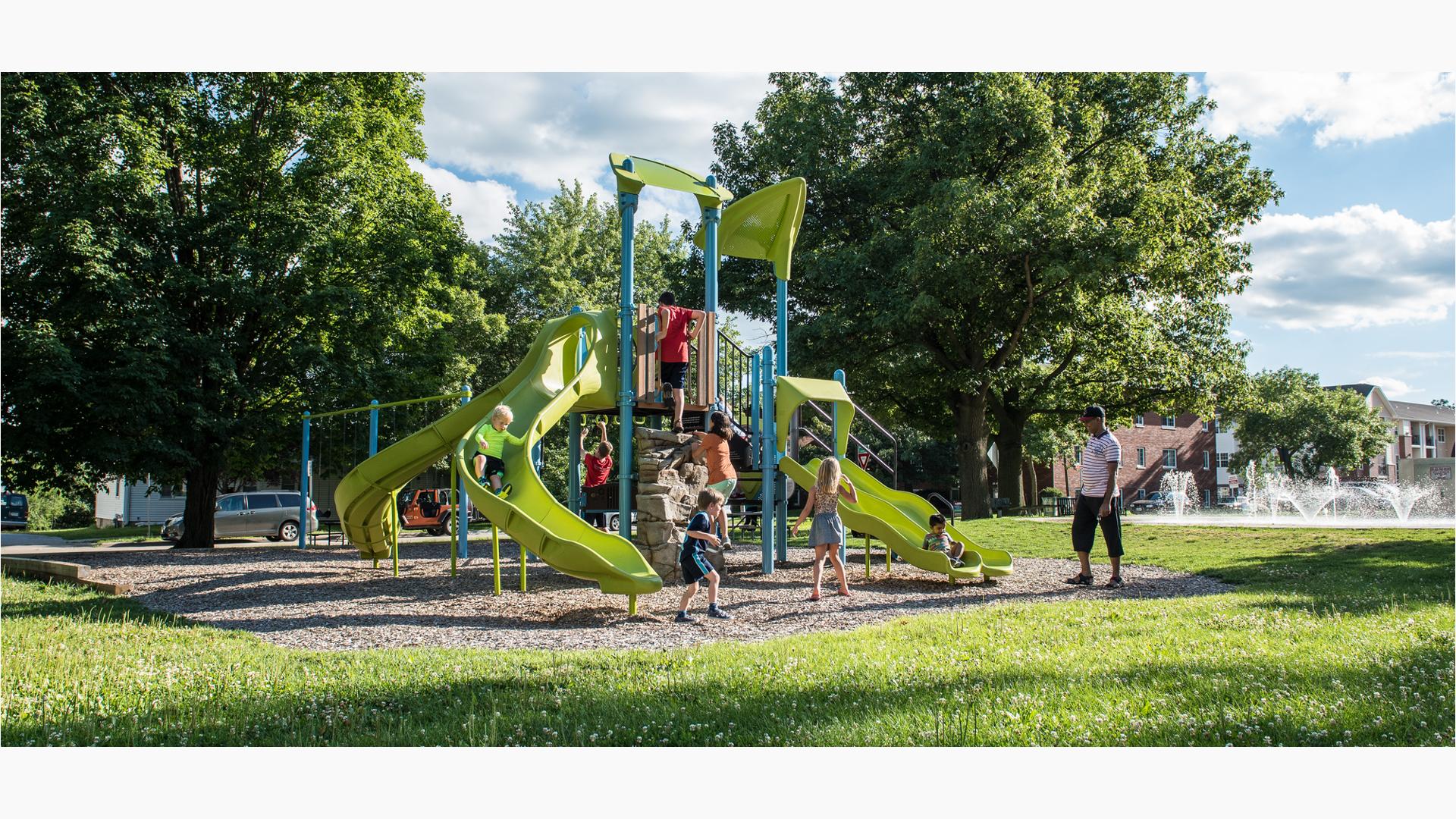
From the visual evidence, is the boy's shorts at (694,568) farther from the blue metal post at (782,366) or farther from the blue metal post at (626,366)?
the blue metal post at (782,366)

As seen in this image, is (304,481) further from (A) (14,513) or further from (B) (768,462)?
(A) (14,513)

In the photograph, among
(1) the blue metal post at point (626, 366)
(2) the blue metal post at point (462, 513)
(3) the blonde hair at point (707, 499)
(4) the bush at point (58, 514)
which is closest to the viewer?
(3) the blonde hair at point (707, 499)

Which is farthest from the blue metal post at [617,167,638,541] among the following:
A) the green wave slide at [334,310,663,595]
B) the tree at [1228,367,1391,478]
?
the tree at [1228,367,1391,478]

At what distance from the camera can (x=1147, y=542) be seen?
54.4 feet

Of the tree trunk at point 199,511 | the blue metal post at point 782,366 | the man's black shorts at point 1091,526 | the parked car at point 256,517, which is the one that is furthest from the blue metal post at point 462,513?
the parked car at point 256,517

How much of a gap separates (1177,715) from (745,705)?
2.09m

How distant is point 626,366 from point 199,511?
13493 millimetres

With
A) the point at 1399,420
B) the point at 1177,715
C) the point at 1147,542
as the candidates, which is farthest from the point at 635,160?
the point at 1399,420

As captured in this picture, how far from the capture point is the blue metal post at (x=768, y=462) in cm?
1216

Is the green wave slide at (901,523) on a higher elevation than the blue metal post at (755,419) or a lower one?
lower

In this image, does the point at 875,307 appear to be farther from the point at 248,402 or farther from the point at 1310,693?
the point at 1310,693

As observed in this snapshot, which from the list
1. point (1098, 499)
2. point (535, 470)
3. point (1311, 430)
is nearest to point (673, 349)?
point (535, 470)

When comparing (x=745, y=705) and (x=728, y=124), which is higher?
(x=728, y=124)

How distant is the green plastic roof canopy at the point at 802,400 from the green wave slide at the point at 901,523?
0.36 metres
